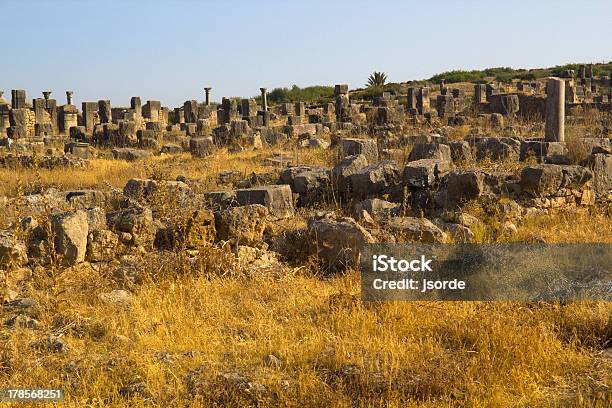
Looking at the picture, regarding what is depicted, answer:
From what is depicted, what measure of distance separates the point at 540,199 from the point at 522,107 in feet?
58.8

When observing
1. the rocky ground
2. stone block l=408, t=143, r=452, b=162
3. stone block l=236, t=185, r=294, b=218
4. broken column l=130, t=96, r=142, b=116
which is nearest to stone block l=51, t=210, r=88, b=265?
the rocky ground

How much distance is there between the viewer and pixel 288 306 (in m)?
5.91

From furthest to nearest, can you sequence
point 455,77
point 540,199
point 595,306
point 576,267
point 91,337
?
1. point 455,77
2. point 540,199
3. point 576,267
4. point 595,306
5. point 91,337

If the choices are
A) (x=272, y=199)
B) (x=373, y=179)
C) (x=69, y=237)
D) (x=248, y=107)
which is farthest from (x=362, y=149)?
(x=248, y=107)

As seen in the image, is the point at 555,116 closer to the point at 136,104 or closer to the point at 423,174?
the point at 423,174

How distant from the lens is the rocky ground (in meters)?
4.46

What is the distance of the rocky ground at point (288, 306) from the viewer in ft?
14.6

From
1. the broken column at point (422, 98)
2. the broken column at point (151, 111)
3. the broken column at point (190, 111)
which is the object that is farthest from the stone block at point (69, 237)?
the broken column at point (151, 111)

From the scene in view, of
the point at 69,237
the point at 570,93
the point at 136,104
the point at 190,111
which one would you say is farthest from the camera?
the point at 136,104

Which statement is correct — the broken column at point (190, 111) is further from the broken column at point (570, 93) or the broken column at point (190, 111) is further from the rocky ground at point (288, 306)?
the rocky ground at point (288, 306)

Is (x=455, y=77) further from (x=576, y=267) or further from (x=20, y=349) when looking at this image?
(x=20, y=349)

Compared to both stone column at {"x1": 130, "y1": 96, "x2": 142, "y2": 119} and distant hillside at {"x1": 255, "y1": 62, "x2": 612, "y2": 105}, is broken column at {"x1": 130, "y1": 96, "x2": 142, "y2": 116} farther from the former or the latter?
distant hillside at {"x1": 255, "y1": 62, "x2": 612, "y2": 105}

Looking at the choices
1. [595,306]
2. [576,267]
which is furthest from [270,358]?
[576,267]

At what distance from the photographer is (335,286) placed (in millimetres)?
6637
